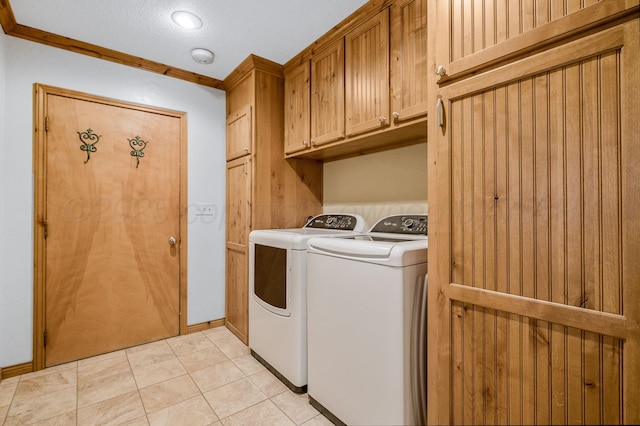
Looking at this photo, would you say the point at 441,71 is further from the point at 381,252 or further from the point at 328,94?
the point at 328,94

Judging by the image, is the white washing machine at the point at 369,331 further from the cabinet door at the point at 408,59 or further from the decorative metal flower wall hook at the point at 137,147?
the decorative metal flower wall hook at the point at 137,147

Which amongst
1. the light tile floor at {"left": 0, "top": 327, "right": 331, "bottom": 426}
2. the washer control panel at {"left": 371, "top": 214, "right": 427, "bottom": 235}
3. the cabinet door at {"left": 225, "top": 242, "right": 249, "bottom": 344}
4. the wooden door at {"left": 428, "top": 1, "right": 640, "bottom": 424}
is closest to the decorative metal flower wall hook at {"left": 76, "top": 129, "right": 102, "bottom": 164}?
the cabinet door at {"left": 225, "top": 242, "right": 249, "bottom": 344}

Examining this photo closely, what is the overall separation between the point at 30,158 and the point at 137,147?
676mm

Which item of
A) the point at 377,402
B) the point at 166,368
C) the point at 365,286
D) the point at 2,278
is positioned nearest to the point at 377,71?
the point at 365,286

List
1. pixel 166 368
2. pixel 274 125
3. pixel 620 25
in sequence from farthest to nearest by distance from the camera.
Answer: pixel 274 125, pixel 166 368, pixel 620 25

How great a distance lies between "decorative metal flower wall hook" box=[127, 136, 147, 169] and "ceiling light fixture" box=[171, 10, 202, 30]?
1027 mm

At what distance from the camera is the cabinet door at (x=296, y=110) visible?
2352 millimetres

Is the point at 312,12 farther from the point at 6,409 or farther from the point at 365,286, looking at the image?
the point at 6,409

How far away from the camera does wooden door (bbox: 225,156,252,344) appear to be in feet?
8.41

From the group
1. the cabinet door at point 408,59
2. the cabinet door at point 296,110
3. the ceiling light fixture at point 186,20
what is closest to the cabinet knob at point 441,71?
the cabinet door at point 408,59

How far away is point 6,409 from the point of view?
1.74 metres

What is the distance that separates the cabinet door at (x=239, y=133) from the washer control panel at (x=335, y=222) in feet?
2.68

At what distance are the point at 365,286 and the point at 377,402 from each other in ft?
1.66

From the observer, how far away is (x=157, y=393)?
6.22 ft
